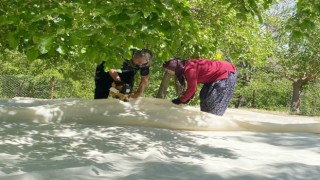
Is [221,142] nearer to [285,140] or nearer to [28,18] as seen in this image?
[285,140]

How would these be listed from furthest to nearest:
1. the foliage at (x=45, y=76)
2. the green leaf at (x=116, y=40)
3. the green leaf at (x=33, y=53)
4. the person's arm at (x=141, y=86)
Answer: the foliage at (x=45, y=76), the person's arm at (x=141, y=86), the green leaf at (x=33, y=53), the green leaf at (x=116, y=40)

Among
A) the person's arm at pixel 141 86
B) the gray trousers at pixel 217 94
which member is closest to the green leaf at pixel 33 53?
the person's arm at pixel 141 86

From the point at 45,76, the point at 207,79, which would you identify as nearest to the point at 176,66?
the point at 207,79

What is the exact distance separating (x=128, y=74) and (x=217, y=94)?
1.17 meters

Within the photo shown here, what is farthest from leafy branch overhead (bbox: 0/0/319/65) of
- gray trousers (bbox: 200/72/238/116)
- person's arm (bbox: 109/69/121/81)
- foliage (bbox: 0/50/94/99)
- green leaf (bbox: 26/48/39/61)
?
foliage (bbox: 0/50/94/99)

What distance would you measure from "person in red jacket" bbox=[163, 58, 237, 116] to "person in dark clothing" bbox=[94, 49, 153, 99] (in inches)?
11.4

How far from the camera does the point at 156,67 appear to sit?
1098cm

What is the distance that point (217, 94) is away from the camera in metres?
4.77

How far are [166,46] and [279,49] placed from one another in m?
14.8

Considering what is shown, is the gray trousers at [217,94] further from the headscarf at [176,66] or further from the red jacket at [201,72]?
the headscarf at [176,66]

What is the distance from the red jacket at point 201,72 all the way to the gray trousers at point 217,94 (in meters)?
0.07

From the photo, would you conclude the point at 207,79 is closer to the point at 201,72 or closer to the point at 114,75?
the point at 201,72

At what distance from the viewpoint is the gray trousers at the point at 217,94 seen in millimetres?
4734

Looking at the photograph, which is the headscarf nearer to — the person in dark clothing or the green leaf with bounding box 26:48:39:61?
the person in dark clothing
